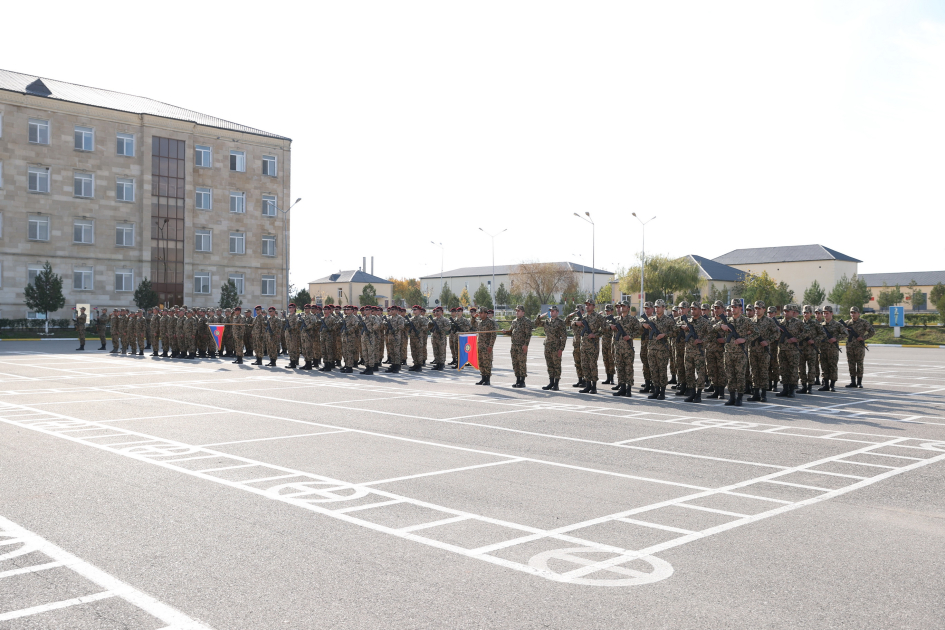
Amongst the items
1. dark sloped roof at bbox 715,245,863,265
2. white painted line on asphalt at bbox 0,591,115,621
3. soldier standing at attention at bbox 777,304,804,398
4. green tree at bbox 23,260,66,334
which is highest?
dark sloped roof at bbox 715,245,863,265

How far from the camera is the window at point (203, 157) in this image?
57.4 m

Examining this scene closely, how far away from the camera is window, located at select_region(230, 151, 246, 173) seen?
59250 millimetres

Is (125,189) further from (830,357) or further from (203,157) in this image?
(830,357)

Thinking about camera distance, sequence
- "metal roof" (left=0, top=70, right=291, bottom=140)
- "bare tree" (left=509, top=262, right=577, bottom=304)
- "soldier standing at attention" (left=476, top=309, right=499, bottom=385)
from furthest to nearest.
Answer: "bare tree" (left=509, top=262, right=577, bottom=304) < "metal roof" (left=0, top=70, right=291, bottom=140) < "soldier standing at attention" (left=476, top=309, right=499, bottom=385)

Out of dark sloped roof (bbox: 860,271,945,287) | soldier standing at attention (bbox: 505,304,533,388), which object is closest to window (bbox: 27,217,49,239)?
soldier standing at attention (bbox: 505,304,533,388)

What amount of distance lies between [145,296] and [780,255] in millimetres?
107010

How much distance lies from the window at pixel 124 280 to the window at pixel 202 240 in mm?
5180

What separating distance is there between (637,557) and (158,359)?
89.4ft

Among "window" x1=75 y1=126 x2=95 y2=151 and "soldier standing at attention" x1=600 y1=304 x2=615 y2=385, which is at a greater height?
"window" x1=75 y1=126 x2=95 y2=151

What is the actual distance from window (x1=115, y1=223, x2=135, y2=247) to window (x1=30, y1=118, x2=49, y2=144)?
711 centimetres

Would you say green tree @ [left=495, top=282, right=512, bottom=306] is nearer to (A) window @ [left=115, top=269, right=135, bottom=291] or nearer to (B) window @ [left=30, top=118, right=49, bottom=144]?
(A) window @ [left=115, top=269, right=135, bottom=291]

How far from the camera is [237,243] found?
196ft

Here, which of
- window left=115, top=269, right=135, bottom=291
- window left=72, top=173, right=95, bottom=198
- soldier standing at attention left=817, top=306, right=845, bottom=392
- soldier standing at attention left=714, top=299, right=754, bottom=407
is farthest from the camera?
window left=115, top=269, right=135, bottom=291

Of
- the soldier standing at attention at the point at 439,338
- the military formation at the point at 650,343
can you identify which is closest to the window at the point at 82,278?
the military formation at the point at 650,343
